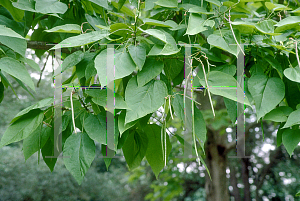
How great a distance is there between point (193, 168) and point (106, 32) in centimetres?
240

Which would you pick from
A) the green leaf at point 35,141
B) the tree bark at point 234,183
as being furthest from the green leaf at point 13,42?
the tree bark at point 234,183

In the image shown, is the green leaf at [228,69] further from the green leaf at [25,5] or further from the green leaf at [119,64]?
the green leaf at [25,5]

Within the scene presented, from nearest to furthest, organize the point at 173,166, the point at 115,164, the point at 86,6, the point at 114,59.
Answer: the point at 114,59 → the point at 86,6 → the point at 173,166 → the point at 115,164

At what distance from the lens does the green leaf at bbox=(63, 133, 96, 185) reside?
0.29m

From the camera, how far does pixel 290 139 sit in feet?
1.19

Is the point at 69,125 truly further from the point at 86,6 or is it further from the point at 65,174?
the point at 65,174

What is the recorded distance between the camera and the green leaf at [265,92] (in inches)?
13.3

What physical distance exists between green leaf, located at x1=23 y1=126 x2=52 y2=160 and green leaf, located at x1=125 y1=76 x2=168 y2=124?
152mm

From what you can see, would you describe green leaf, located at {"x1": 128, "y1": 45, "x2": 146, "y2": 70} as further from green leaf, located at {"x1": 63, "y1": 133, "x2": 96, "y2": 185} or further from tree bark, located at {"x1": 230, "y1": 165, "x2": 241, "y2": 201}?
tree bark, located at {"x1": 230, "y1": 165, "x2": 241, "y2": 201}

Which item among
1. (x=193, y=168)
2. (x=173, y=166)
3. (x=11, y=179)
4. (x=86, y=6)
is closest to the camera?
(x=86, y=6)

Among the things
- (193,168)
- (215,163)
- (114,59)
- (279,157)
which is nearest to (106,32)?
(114,59)

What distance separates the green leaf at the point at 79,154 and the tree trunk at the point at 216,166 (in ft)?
3.71

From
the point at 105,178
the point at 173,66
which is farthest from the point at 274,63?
the point at 105,178

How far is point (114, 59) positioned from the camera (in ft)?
1.02
